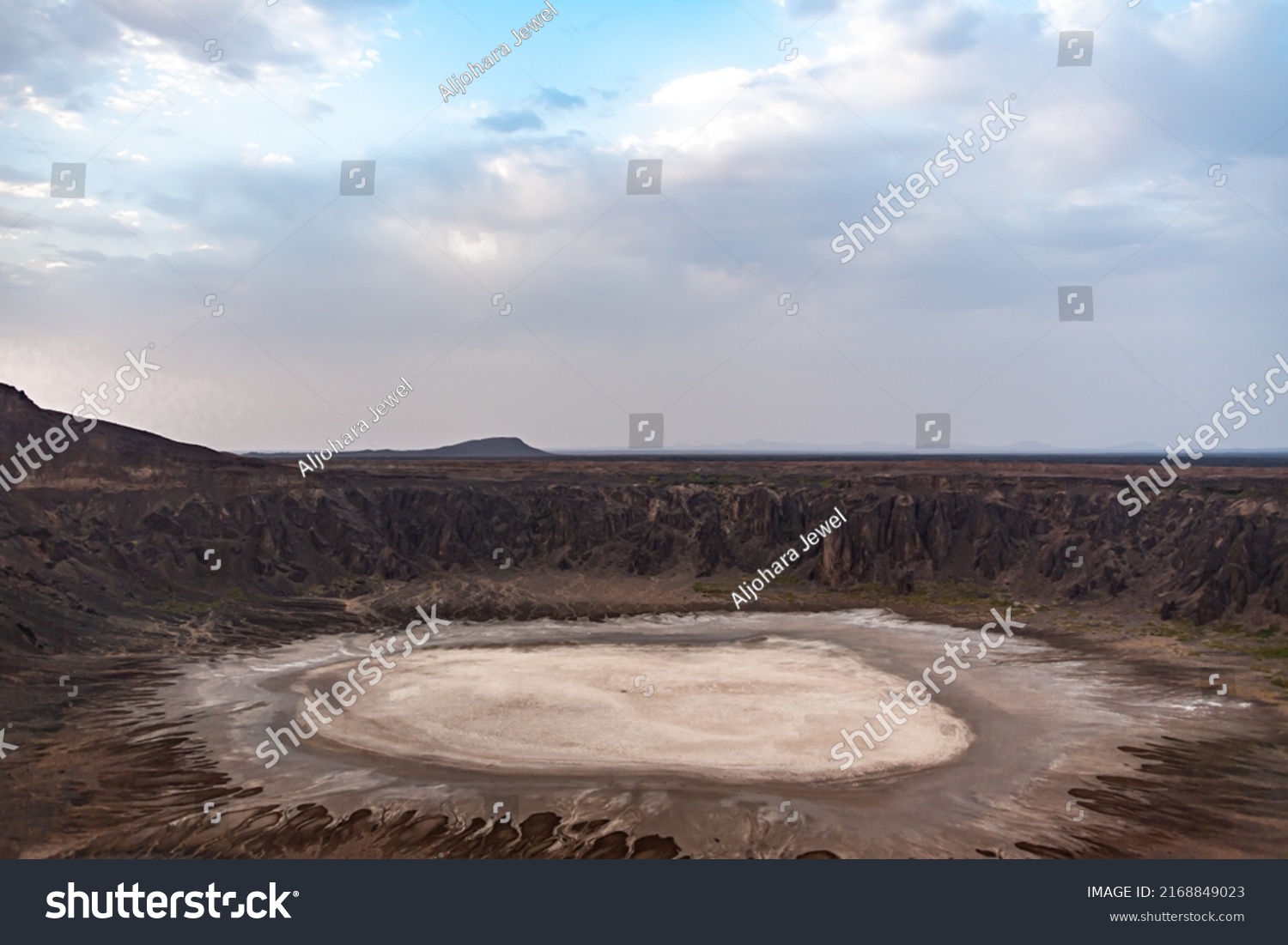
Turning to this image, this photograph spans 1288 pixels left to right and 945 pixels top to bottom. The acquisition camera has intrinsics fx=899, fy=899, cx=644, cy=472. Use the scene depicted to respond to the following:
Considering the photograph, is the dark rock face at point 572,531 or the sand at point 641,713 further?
the dark rock face at point 572,531

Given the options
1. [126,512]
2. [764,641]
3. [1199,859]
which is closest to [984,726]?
[1199,859]

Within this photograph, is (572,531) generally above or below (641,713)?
above

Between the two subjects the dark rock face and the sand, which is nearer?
the sand

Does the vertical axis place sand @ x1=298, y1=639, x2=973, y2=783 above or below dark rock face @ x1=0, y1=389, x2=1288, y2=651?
below

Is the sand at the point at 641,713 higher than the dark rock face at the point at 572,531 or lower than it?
lower

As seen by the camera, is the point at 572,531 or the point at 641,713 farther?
the point at 572,531
